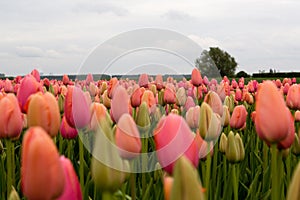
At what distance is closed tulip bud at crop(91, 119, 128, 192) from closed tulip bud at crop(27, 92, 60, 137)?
393 mm

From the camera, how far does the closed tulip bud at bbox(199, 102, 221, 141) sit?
2.04 m

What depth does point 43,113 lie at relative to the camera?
5.15ft

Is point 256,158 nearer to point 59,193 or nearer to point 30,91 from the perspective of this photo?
point 30,91

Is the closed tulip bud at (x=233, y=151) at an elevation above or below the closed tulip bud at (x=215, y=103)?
below

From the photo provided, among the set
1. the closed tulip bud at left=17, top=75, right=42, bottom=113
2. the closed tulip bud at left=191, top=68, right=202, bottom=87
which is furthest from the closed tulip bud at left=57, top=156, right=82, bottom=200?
the closed tulip bud at left=191, top=68, right=202, bottom=87

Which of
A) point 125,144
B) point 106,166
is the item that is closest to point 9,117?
point 125,144

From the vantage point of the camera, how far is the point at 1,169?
2.81 metres

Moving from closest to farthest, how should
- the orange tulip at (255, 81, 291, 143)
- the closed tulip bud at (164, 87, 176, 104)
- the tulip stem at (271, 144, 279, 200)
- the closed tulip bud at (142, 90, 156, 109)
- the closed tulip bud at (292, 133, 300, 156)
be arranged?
the orange tulip at (255, 81, 291, 143)
the tulip stem at (271, 144, 279, 200)
the closed tulip bud at (292, 133, 300, 156)
the closed tulip bud at (142, 90, 156, 109)
the closed tulip bud at (164, 87, 176, 104)

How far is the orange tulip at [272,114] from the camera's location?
136 centimetres

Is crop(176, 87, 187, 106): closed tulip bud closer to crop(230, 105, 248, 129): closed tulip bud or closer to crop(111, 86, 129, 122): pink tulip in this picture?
crop(230, 105, 248, 129): closed tulip bud

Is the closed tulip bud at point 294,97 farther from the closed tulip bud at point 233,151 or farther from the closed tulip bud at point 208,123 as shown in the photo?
the closed tulip bud at point 208,123

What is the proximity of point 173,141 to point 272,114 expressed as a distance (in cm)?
34

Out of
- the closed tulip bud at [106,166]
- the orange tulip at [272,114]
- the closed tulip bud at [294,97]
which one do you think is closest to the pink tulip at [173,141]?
the closed tulip bud at [106,166]

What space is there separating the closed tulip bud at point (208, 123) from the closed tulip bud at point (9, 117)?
0.82 metres
